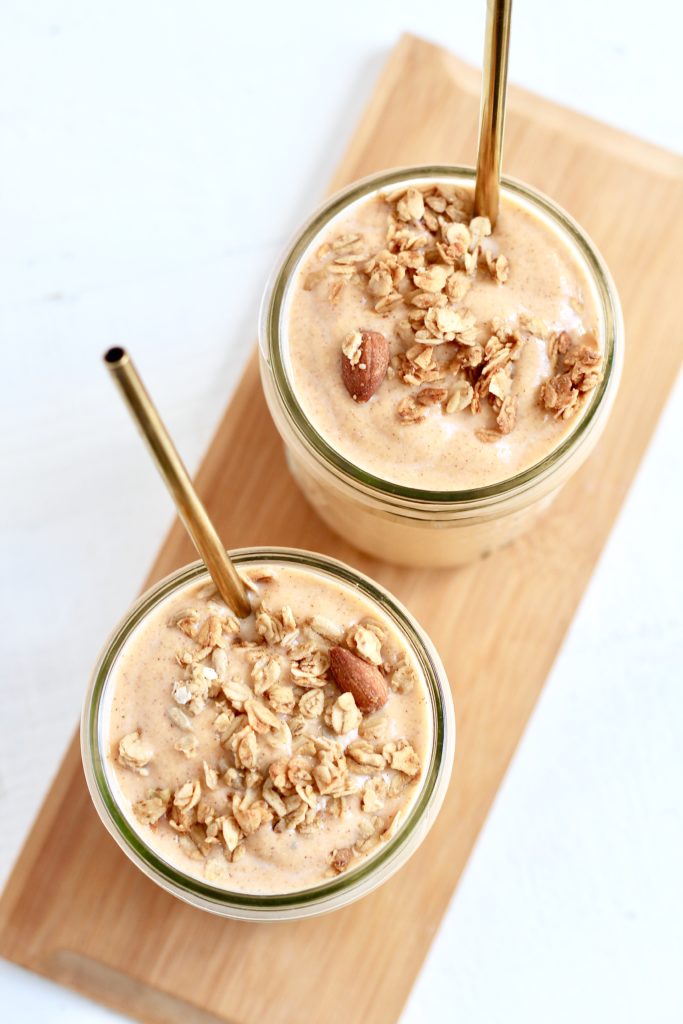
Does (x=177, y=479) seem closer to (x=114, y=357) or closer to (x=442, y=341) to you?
(x=114, y=357)

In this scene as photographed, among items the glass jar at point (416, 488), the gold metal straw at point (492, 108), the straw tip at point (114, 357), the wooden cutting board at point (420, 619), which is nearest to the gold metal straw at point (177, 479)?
the straw tip at point (114, 357)

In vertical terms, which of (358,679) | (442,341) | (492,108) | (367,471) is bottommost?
(358,679)

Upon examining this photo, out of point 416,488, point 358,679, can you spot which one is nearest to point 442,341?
point 416,488

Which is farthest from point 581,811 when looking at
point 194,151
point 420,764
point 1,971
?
point 194,151

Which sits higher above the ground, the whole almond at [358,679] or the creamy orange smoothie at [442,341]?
the creamy orange smoothie at [442,341]

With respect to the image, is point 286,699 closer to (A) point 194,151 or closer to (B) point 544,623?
(B) point 544,623

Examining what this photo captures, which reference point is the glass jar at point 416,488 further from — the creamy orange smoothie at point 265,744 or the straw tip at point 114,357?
the straw tip at point 114,357
